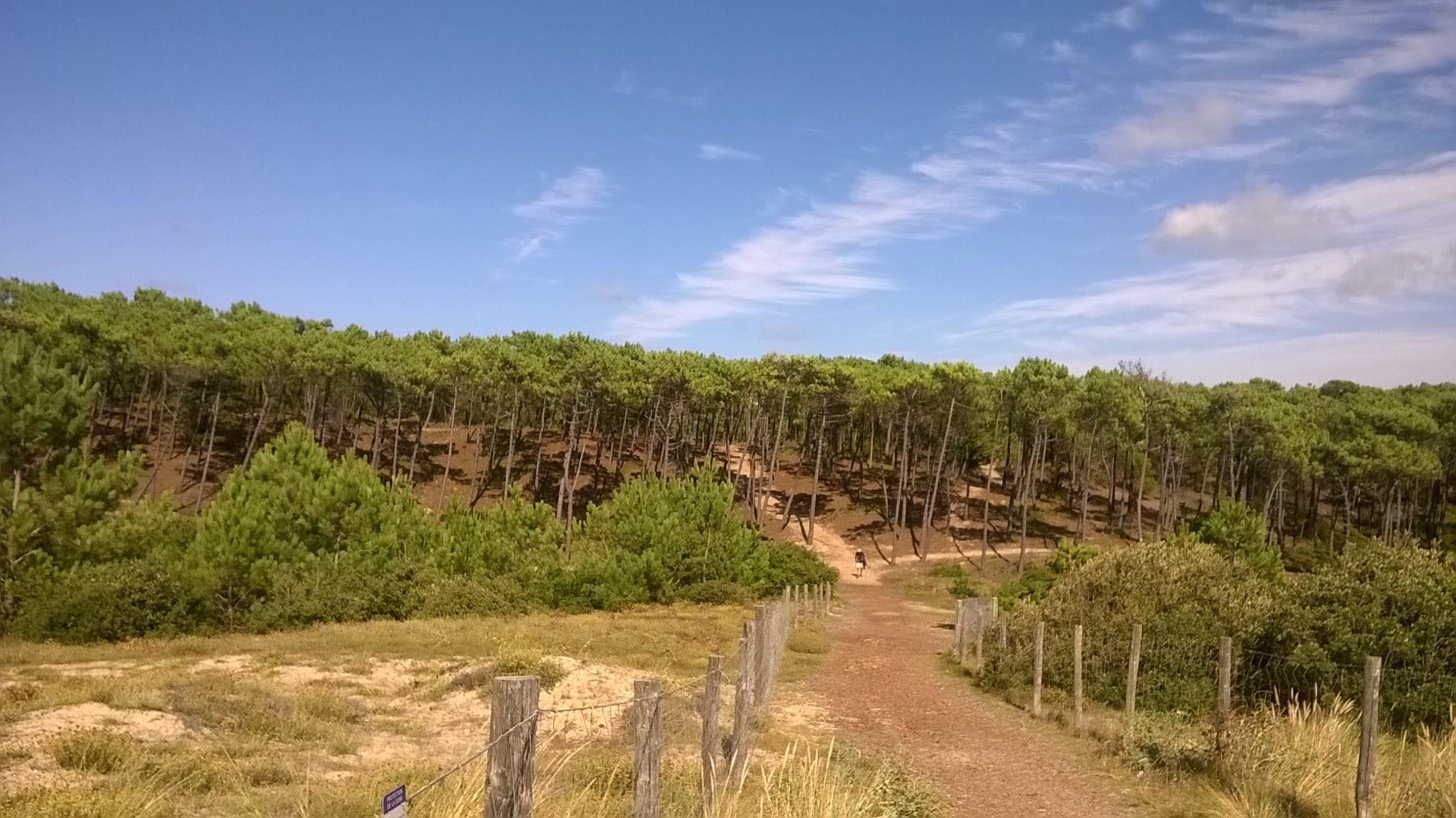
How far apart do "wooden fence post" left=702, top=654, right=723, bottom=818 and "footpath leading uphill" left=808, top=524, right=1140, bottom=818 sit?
150 inches

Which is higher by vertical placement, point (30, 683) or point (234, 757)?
point (234, 757)

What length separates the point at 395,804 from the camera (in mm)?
3676

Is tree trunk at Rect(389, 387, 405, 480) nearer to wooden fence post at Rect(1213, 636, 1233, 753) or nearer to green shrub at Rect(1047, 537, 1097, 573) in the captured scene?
green shrub at Rect(1047, 537, 1097, 573)

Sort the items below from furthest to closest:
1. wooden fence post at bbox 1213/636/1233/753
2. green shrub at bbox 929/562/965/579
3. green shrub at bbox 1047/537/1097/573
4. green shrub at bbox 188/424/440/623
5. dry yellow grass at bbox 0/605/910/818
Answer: green shrub at bbox 929/562/965/579 < green shrub at bbox 1047/537/1097/573 < green shrub at bbox 188/424/440/623 < wooden fence post at bbox 1213/636/1233/753 < dry yellow grass at bbox 0/605/910/818

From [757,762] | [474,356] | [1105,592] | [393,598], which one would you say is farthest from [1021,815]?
[474,356]

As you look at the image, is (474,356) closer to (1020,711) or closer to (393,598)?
(393,598)

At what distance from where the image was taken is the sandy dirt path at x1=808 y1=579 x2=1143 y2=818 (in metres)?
10.2

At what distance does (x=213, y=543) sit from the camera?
86.7 ft

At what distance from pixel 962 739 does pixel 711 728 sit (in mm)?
7732

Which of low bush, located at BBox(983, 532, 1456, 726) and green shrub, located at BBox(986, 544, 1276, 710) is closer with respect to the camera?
low bush, located at BBox(983, 532, 1456, 726)

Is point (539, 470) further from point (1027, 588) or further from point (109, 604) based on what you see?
point (109, 604)

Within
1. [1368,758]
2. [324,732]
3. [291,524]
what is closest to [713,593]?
[291,524]

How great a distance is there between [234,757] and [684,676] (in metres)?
8.62

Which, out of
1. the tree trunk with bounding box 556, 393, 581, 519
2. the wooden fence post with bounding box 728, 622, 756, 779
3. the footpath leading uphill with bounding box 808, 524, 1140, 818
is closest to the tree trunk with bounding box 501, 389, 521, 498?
the tree trunk with bounding box 556, 393, 581, 519
